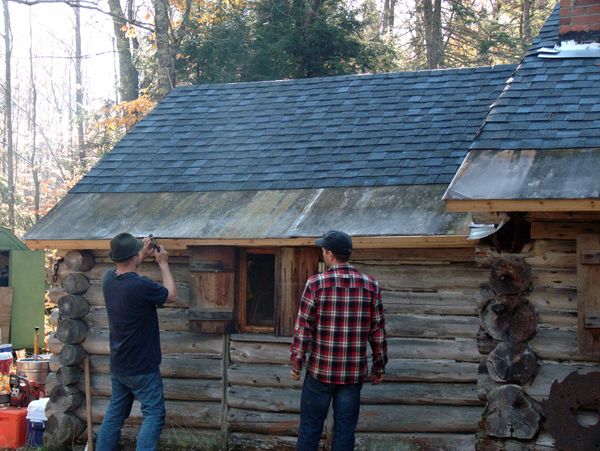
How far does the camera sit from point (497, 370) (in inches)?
274

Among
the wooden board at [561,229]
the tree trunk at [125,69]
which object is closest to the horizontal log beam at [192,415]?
the wooden board at [561,229]

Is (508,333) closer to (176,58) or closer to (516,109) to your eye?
(516,109)

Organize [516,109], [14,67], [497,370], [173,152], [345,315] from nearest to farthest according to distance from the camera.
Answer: [345,315] < [497,370] < [516,109] < [173,152] < [14,67]

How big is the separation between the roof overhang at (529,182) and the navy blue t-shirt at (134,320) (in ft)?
8.10

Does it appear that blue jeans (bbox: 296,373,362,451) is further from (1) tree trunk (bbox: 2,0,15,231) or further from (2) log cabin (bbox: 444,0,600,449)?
(1) tree trunk (bbox: 2,0,15,231)

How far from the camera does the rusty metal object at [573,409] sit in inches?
265

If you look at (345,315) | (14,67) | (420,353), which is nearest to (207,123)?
(420,353)

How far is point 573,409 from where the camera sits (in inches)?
268

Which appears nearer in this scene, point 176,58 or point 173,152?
point 173,152

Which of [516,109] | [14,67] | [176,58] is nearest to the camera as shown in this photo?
[516,109]

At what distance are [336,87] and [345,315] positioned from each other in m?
5.94

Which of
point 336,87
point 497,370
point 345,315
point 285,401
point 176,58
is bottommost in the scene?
point 285,401

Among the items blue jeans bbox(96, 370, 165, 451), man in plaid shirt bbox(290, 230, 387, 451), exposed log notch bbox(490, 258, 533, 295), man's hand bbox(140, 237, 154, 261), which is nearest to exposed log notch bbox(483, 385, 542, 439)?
exposed log notch bbox(490, 258, 533, 295)

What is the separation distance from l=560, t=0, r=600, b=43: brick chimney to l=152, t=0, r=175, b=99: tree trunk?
1214 centimetres
